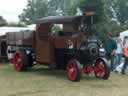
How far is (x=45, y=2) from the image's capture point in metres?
73.1

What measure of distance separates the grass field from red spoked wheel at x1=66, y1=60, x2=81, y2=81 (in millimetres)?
193

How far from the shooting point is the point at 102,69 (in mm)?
14242

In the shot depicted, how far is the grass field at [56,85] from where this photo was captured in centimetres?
1118

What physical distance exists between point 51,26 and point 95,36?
1856 mm

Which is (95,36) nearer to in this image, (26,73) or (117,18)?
(26,73)

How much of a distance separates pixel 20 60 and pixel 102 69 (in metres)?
3.62

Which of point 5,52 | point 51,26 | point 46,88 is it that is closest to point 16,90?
point 46,88

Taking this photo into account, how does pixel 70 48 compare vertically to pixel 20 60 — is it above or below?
above

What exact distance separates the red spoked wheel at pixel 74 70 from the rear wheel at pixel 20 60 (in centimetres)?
270

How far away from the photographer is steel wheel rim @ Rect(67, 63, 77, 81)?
13587 mm

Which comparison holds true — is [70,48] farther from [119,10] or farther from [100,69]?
[119,10]

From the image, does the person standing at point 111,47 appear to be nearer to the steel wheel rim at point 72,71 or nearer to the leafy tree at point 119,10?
the steel wheel rim at point 72,71

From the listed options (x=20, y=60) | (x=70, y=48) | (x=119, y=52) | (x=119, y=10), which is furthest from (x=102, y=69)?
(x=119, y=10)

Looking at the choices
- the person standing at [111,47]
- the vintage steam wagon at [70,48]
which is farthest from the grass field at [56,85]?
the person standing at [111,47]
